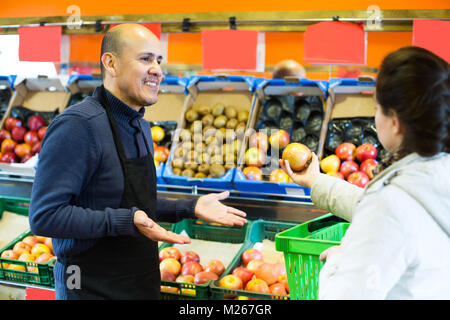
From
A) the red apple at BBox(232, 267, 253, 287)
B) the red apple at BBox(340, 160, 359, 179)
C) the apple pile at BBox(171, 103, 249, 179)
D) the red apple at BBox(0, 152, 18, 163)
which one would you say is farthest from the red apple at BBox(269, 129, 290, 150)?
the red apple at BBox(0, 152, 18, 163)

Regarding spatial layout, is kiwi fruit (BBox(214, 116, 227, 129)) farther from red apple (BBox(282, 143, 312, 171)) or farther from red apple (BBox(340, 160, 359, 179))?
red apple (BBox(282, 143, 312, 171))

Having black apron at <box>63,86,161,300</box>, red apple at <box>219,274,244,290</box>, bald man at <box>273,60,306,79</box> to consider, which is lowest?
red apple at <box>219,274,244,290</box>

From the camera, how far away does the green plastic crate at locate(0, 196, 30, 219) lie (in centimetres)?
345

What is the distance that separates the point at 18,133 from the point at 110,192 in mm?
2677

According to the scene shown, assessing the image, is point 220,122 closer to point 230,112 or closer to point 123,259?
point 230,112

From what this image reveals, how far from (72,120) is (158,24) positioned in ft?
6.79

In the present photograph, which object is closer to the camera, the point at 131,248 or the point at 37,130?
the point at 131,248

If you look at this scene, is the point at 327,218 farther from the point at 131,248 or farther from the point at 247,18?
the point at 247,18

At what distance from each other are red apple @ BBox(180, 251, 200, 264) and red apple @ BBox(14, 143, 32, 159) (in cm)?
184

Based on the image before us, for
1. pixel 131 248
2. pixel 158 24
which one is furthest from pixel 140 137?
pixel 158 24

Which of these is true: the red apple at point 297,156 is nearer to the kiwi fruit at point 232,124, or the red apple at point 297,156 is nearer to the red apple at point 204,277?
the red apple at point 204,277

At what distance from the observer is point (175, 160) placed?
353cm

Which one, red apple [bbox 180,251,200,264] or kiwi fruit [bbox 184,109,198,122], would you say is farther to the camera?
kiwi fruit [bbox 184,109,198,122]

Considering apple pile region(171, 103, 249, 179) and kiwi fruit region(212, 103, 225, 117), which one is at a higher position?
kiwi fruit region(212, 103, 225, 117)
